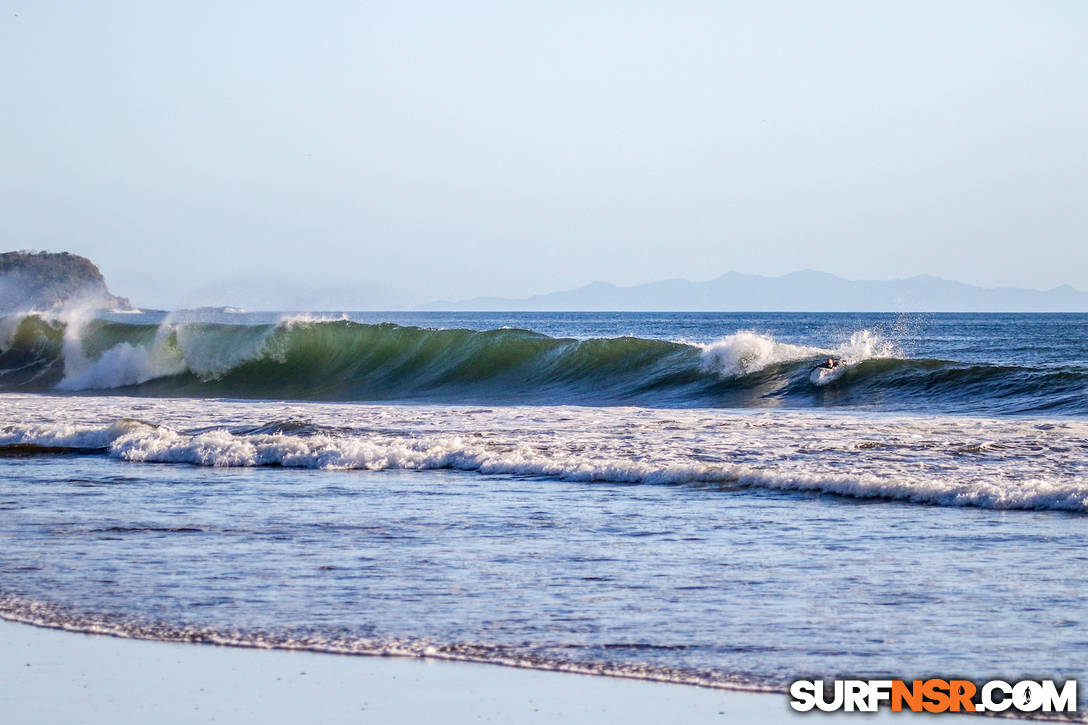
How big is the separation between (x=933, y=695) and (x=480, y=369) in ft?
72.0

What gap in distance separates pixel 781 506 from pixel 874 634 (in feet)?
12.4

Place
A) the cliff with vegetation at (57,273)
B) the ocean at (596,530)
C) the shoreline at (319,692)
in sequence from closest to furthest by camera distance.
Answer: the shoreline at (319,692), the ocean at (596,530), the cliff with vegetation at (57,273)

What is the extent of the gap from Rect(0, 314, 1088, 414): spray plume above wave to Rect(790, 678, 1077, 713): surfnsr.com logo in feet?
42.1

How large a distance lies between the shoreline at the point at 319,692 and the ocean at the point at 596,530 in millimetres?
161

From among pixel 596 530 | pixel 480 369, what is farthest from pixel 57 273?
pixel 596 530

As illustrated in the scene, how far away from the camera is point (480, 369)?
2631 cm

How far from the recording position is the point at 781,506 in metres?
9.11

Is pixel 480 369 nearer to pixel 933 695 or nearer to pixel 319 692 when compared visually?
pixel 319 692

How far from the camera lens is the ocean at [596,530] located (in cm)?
538

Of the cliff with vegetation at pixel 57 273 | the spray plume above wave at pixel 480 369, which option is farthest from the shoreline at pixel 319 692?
the cliff with vegetation at pixel 57 273

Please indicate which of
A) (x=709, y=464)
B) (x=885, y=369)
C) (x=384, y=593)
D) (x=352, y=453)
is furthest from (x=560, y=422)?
(x=384, y=593)

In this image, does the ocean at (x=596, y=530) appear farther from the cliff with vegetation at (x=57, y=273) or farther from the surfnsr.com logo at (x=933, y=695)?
the cliff with vegetation at (x=57, y=273)

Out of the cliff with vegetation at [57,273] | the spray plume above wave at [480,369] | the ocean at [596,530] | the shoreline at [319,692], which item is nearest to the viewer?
the shoreline at [319,692]

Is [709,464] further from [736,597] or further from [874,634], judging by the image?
[874,634]
